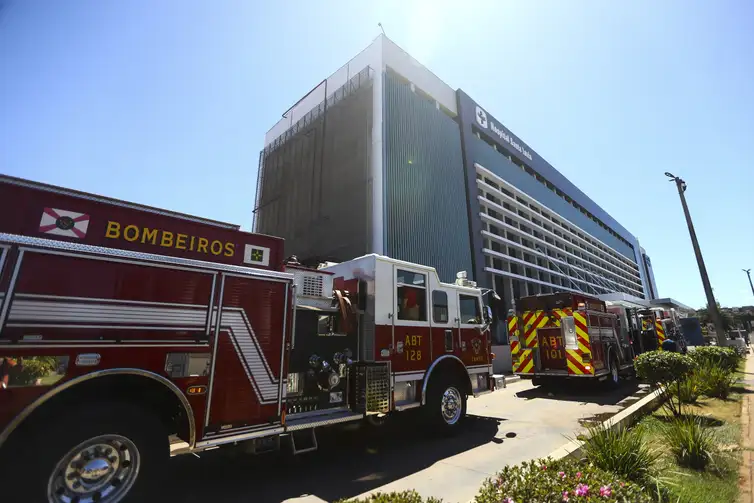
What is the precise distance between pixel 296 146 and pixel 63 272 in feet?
86.8

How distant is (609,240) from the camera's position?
60250 millimetres

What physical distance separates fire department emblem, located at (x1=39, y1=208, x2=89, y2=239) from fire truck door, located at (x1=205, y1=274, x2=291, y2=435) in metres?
1.55

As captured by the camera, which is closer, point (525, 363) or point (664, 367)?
point (664, 367)

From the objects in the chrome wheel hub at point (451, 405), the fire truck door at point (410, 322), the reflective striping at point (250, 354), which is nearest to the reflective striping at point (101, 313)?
the reflective striping at point (250, 354)

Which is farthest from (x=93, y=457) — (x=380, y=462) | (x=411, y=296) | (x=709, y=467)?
(x=709, y=467)

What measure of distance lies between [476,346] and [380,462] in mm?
3618

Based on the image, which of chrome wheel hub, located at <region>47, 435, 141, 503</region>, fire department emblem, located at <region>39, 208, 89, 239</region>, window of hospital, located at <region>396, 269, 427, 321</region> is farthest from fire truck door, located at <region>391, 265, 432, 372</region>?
fire department emblem, located at <region>39, 208, 89, 239</region>

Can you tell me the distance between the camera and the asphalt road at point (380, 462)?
14.8ft

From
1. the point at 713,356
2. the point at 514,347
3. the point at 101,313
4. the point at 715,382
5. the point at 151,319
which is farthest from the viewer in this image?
the point at 514,347

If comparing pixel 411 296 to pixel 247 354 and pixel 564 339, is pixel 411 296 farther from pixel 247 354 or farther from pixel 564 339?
pixel 564 339

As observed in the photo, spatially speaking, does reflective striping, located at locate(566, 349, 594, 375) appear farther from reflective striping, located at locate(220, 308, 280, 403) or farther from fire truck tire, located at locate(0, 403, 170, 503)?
fire truck tire, located at locate(0, 403, 170, 503)

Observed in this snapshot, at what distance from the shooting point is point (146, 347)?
386cm

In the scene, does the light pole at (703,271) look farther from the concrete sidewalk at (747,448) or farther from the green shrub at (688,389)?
the green shrub at (688,389)

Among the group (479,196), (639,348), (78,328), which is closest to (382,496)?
(78,328)
